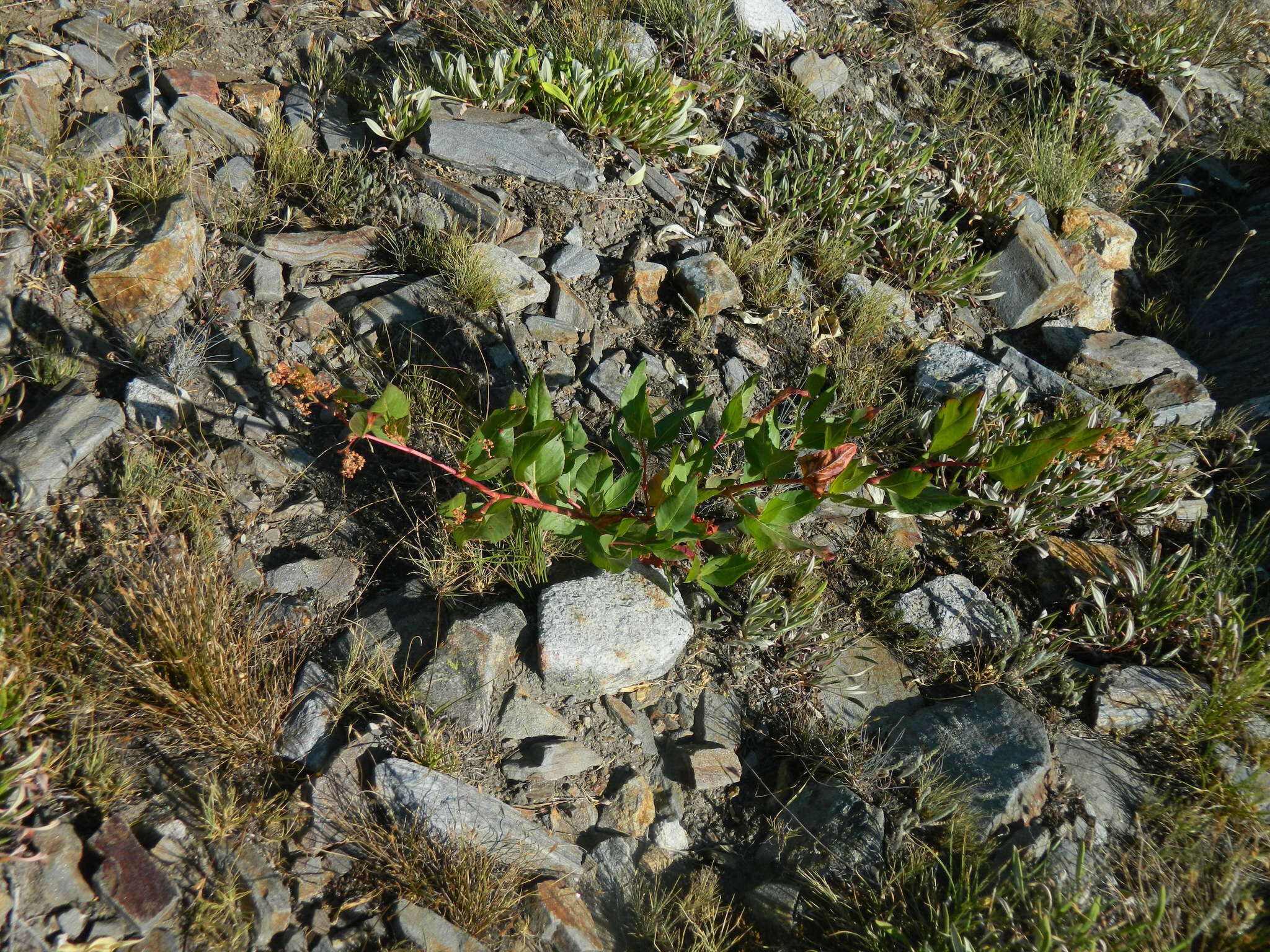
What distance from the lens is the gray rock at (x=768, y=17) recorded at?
560 centimetres

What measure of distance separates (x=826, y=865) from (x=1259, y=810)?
165cm

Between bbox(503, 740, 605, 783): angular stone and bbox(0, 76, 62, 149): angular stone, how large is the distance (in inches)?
139

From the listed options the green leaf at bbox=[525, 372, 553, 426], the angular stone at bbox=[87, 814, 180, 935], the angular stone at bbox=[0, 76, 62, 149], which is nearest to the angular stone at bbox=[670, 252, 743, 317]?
the green leaf at bbox=[525, 372, 553, 426]

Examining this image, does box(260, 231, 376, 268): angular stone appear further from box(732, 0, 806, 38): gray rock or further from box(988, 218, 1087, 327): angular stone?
box(988, 218, 1087, 327): angular stone

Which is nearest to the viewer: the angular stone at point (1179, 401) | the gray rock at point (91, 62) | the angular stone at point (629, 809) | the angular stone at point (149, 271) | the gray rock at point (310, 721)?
the gray rock at point (310, 721)

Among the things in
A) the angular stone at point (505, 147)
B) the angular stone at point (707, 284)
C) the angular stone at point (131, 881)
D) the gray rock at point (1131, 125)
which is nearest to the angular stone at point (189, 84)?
the angular stone at point (505, 147)

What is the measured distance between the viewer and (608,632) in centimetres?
311

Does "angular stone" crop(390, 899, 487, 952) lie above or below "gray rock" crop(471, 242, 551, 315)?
below

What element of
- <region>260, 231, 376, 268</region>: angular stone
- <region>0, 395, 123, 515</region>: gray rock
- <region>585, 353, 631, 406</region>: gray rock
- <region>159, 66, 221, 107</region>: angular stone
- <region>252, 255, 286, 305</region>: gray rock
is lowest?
<region>0, 395, 123, 515</region>: gray rock

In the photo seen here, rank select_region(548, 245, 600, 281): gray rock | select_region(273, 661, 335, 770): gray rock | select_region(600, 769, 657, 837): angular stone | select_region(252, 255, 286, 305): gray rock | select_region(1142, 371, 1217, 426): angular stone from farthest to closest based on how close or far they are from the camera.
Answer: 1. select_region(1142, 371, 1217, 426): angular stone
2. select_region(548, 245, 600, 281): gray rock
3. select_region(252, 255, 286, 305): gray rock
4. select_region(600, 769, 657, 837): angular stone
5. select_region(273, 661, 335, 770): gray rock

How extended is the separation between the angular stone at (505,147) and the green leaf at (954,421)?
107 inches

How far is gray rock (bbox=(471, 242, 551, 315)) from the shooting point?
395 cm

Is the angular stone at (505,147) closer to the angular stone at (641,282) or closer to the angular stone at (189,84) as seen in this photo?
the angular stone at (641,282)

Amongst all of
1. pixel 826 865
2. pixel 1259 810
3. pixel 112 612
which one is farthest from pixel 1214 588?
pixel 112 612
